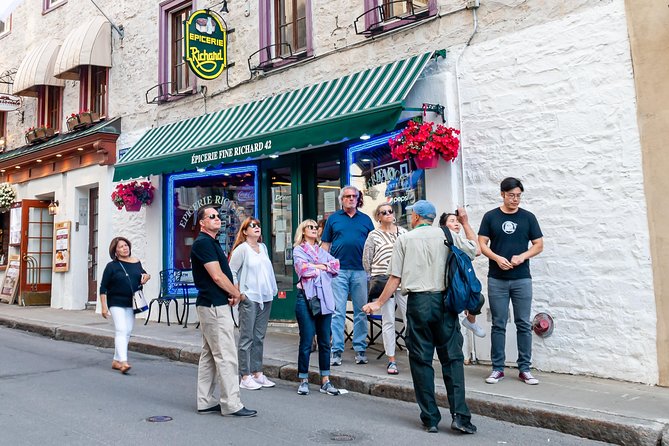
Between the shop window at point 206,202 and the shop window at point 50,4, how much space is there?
6838 millimetres

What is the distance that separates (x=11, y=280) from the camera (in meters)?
15.6

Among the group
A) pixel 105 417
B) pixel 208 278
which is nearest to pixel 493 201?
pixel 208 278

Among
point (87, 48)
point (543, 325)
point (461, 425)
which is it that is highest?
point (87, 48)

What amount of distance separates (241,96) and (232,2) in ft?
5.94

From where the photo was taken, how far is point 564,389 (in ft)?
19.0

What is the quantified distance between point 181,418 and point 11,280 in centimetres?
1240

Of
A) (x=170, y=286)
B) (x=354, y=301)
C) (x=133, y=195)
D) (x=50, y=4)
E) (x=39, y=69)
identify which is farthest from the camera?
(x=50, y=4)

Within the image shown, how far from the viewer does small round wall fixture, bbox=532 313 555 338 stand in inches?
262

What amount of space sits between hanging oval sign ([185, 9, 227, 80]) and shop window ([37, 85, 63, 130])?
647 centimetres

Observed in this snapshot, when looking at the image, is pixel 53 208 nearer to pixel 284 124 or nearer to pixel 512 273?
pixel 284 124

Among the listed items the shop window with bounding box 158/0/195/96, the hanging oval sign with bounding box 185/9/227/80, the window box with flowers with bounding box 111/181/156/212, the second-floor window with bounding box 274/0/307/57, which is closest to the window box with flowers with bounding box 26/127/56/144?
the window box with flowers with bounding box 111/181/156/212

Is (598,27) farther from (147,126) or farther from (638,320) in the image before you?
(147,126)

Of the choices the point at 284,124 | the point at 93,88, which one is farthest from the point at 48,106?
the point at 284,124

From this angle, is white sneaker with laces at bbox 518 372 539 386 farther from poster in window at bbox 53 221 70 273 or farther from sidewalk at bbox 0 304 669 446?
poster in window at bbox 53 221 70 273
